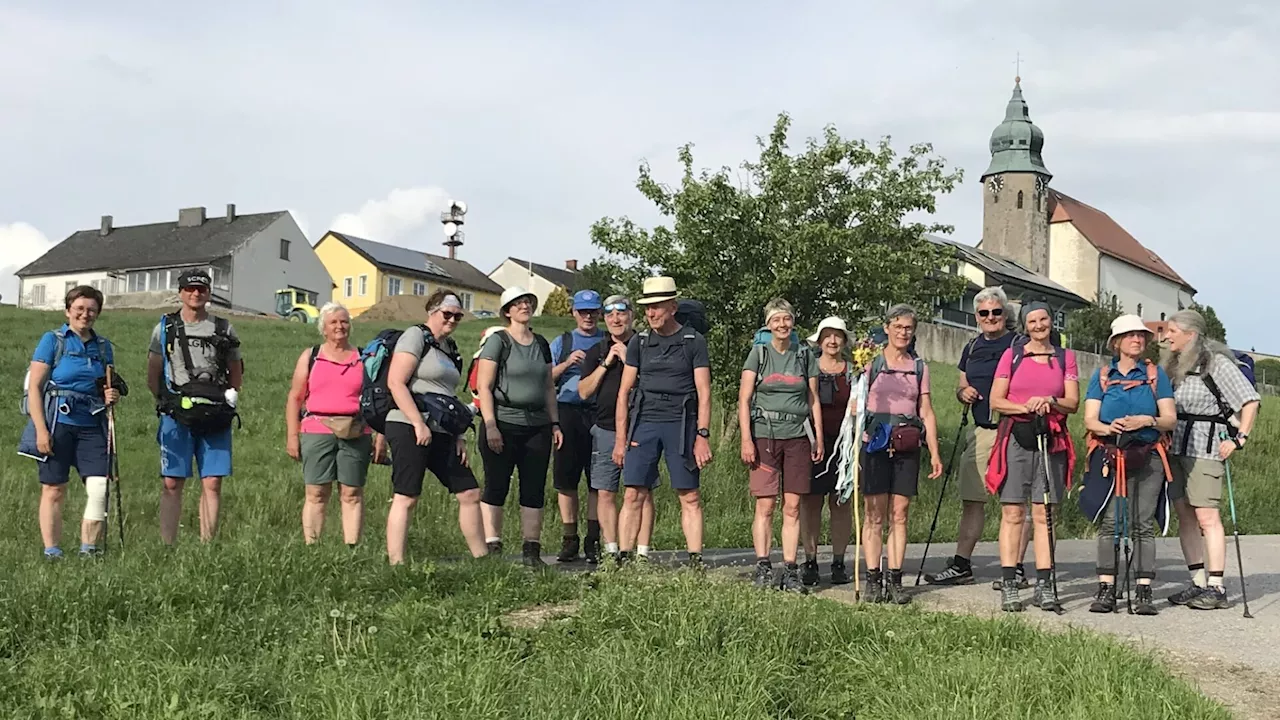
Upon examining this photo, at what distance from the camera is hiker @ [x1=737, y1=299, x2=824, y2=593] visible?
7.88 metres

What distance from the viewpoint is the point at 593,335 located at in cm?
946

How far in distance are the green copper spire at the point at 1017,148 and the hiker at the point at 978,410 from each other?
285 feet

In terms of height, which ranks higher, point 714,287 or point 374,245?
point 374,245

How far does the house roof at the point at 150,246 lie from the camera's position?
235 feet

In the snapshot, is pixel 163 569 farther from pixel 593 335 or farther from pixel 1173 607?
pixel 1173 607

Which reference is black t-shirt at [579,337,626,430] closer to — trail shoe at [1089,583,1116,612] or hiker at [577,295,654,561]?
hiker at [577,295,654,561]

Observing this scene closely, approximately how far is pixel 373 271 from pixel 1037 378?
75.1 metres

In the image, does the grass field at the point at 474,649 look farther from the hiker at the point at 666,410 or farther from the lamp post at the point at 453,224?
the lamp post at the point at 453,224

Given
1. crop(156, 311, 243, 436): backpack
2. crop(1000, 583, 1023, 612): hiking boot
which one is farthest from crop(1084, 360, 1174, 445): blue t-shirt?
crop(156, 311, 243, 436): backpack

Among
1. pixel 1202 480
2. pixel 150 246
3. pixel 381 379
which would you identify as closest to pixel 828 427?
pixel 1202 480

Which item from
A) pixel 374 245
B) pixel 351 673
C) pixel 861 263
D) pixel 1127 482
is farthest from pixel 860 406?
pixel 374 245

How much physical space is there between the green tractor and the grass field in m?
42.9

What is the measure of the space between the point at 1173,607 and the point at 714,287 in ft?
38.4

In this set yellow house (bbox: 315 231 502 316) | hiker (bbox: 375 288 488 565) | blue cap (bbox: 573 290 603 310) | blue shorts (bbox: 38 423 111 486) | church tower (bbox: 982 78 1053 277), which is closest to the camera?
hiker (bbox: 375 288 488 565)
